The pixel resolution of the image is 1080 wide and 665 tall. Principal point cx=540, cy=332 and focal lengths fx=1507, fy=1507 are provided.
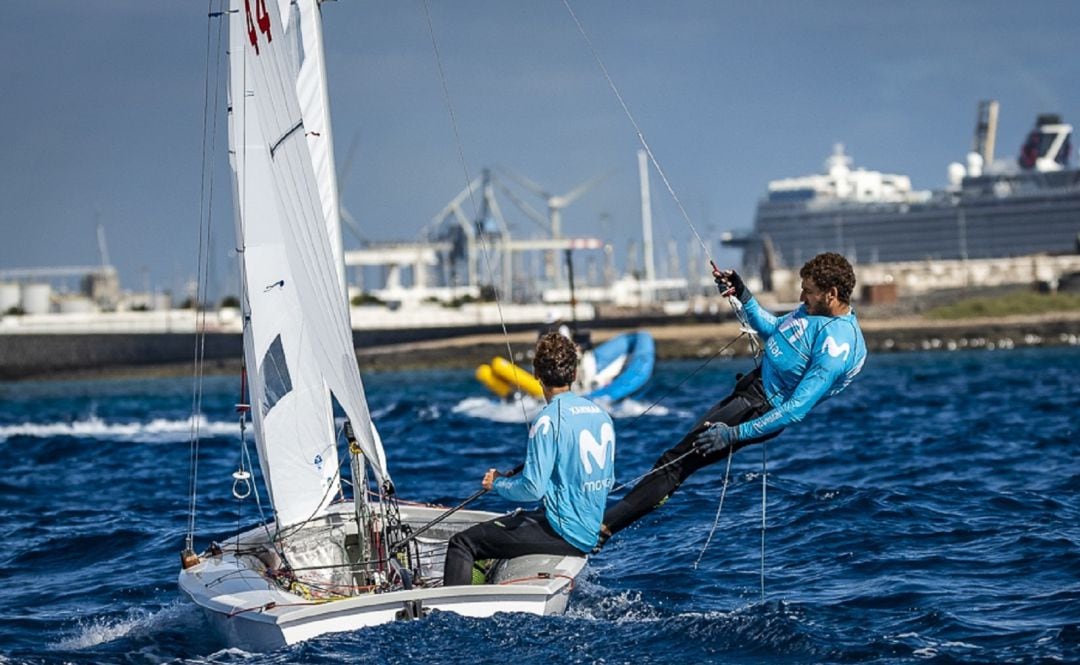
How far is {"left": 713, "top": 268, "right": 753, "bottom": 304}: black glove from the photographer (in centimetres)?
819

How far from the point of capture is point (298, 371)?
365 inches

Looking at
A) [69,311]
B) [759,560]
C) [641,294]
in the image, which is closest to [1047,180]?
[641,294]

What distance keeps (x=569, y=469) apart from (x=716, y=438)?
893 millimetres

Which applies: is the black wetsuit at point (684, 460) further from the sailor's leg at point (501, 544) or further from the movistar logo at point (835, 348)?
the movistar logo at point (835, 348)

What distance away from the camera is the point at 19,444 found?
2556 centimetres

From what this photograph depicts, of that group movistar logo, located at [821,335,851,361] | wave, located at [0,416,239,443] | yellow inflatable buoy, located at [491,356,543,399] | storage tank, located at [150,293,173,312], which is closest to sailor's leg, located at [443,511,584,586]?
movistar logo, located at [821,335,851,361]

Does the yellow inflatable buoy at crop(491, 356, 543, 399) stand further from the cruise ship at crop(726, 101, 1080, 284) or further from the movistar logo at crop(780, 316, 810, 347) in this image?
the cruise ship at crop(726, 101, 1080, 284)

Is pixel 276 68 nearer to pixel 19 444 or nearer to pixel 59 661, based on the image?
pixel 59 661

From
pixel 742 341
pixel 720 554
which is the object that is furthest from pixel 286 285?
pixel 742 341

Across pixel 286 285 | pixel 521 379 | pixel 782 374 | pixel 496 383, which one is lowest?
pixel 496 383

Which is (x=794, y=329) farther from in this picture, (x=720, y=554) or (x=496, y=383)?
(x=496, y=383)

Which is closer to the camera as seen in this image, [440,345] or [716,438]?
[716,438]

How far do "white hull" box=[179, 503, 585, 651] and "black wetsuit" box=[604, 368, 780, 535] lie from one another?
373mm

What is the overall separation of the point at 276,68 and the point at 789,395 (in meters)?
3.48
